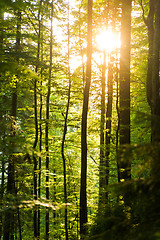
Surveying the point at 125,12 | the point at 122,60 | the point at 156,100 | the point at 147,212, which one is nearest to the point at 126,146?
the point at 147,212

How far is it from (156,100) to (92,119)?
21.3 ft

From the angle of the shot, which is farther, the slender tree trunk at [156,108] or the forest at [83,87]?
the forest at [83,87]

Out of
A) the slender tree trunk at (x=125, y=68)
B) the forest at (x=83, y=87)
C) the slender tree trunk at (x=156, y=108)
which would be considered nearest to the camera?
the slender tree trunk at (x=156, y=108)

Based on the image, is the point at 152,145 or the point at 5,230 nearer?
the point at 152,145

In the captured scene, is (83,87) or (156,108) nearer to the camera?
(156,108)

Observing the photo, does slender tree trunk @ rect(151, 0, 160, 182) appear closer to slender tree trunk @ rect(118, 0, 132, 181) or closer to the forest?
the forest

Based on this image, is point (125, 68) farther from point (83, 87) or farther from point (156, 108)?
point (156, 108)

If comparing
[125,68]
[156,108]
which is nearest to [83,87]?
[125,68]

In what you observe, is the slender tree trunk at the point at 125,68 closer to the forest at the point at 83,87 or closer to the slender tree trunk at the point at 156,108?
the forest at the point at 83,87

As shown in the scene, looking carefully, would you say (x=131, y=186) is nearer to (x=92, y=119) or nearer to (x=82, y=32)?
(x=92, y=119)

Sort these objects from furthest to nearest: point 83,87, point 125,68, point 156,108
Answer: point 83,87, point 125,68, point 156,108

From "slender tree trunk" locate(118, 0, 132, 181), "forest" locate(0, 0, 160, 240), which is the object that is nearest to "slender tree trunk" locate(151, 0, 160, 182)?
"forest" locate(0, 0, 160, 240)

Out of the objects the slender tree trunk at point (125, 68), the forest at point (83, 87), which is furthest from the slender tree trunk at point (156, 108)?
the slender tree trunk at point (125, 68)

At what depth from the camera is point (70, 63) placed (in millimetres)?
11711
